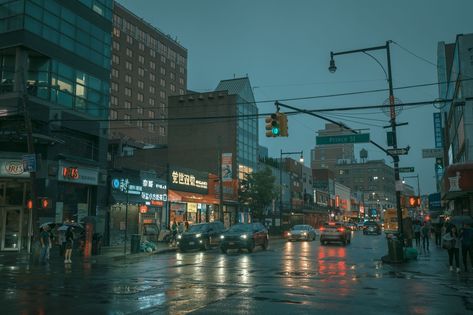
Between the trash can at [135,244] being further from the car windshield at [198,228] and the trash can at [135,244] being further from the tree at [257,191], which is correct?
the tree at [257,191]

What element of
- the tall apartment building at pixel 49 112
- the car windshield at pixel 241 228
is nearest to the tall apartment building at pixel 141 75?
the tall apartment building at pixel 49 112

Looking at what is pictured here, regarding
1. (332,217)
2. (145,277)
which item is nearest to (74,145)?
(145,277)

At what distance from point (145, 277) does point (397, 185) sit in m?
11.5

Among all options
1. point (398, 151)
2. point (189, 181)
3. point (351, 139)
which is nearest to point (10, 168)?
point (351, 139)

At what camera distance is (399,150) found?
843 inches

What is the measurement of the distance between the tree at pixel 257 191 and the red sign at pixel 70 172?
87.3 ft

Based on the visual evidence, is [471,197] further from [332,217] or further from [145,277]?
[332,217]

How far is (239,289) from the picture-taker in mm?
12867

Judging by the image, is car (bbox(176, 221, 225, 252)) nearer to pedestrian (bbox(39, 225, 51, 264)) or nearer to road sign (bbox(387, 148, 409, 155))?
pedestrian (bbox(39, 225, 51, 264))

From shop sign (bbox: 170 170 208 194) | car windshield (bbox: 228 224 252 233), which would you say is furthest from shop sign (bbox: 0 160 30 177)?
shop sign (bbox: 170 170 208 194)

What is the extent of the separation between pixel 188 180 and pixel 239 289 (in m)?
33.1

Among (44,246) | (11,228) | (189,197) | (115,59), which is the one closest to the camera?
(44,246)

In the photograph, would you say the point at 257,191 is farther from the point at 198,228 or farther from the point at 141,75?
the point at 141,75

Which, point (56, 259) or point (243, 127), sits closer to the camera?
point (56, 259)
